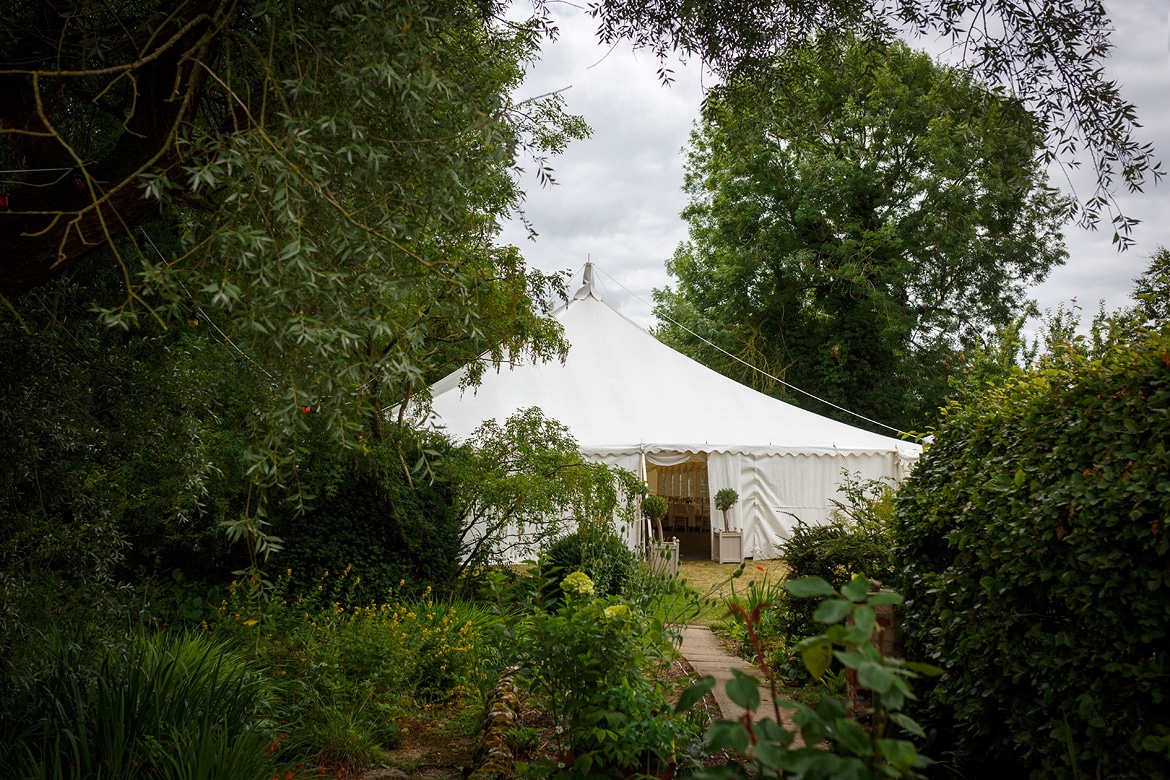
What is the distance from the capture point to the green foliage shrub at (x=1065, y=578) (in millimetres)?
2035

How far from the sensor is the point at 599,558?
636cm

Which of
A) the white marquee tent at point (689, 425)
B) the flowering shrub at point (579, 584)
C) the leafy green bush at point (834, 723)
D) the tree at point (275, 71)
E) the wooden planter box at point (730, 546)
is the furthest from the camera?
the wooden planter box at point (730, 546)

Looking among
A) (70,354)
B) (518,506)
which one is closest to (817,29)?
(70,354)

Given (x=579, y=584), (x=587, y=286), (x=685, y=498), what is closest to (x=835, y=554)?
(x=579, y=584)

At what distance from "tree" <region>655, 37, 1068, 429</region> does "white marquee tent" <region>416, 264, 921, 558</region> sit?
5.07 meters

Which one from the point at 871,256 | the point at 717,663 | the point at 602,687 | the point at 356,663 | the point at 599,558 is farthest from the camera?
the point at 871,256

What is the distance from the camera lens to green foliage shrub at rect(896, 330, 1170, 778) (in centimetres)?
204

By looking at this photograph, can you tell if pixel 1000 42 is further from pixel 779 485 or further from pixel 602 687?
pixel 779 485

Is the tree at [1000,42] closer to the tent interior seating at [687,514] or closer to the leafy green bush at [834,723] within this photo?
the leafy green bush at [834,723]

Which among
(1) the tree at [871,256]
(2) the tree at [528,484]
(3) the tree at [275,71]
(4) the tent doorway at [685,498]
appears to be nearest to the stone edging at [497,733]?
(3) the tree at [275,71]

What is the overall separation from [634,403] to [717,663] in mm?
7286

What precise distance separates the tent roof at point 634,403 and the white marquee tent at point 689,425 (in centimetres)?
2

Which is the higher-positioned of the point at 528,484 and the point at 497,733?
the point at 528,484

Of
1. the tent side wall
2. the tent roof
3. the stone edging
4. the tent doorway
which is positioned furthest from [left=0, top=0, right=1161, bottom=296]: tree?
the tent side wall
